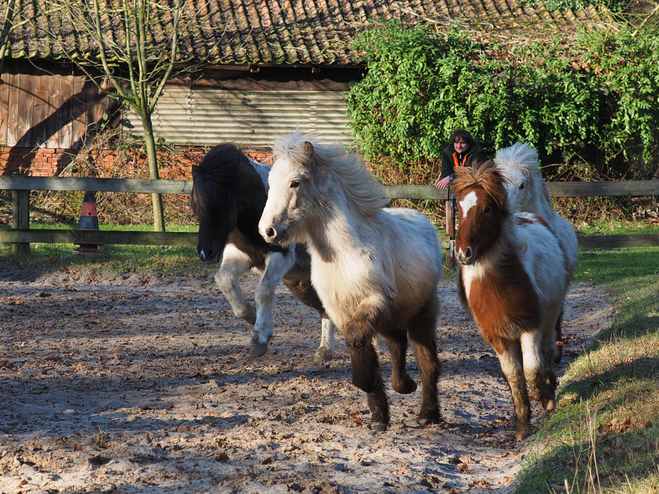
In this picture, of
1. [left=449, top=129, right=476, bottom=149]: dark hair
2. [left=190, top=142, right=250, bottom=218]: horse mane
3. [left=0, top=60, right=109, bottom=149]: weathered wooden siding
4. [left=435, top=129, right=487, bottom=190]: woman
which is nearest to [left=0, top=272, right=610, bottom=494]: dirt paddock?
[left=190, top=142, right=250, bottom=218]: horse mane

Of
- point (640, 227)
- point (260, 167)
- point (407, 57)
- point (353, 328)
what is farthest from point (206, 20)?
point (353, 328)

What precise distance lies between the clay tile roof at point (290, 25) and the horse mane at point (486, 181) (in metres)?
11.8

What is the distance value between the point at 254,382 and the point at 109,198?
10.8 m

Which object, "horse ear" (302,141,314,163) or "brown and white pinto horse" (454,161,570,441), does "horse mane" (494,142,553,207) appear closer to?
"brown and white pinto horse" (454,161,570,441)

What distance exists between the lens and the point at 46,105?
17031 millimetres

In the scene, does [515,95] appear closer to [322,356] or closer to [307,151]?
[322,356]

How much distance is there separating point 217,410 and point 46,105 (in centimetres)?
1381

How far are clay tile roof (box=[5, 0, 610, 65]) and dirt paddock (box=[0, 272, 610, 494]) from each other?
904cm

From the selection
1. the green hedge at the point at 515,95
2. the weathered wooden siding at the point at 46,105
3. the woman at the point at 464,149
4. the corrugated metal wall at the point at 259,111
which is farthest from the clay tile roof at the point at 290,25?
the woman at the point at 464,149

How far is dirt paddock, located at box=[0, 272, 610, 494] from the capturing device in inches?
151

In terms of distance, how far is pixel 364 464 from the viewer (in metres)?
4.11

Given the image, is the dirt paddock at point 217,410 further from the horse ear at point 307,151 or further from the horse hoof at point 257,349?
the horse ear at point 307,151

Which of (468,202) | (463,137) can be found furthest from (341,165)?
(463,137)

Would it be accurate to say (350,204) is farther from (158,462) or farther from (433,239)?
(158,462)
